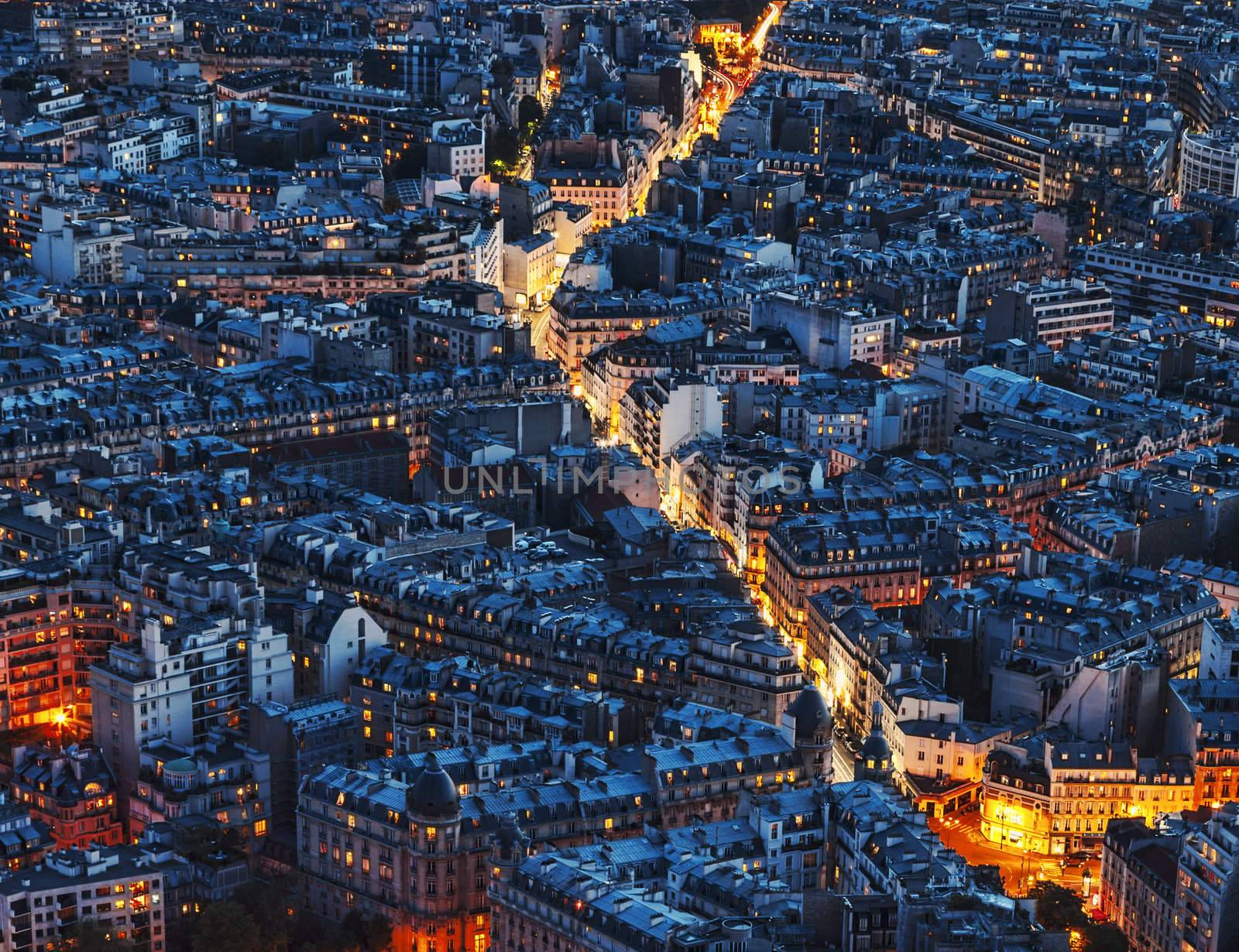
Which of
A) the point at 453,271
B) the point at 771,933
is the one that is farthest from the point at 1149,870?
the point at 453,271

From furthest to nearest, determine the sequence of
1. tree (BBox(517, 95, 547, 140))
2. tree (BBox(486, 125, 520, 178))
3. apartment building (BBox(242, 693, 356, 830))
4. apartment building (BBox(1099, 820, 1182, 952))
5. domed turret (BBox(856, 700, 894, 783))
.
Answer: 1. tree (BBox(517, 95, 547, 140))
2. tree (BBox(486, 125, 520, 178))
3. apartment building (BBox(242, 693, 356, 830))
4. domed turret (BBox(856, 700, 894, 783))
5. apartment building (BBox(1099, 820, 1182, 952))

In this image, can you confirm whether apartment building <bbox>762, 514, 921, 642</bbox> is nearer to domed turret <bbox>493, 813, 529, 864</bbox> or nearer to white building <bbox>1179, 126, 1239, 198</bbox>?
domed turret <bbox>493, 813, 529, 864</bbox>

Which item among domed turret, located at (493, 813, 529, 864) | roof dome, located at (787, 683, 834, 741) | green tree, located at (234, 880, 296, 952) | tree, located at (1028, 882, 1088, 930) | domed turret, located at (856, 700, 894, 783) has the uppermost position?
roof dome, located at (787, 683, 834, 741)

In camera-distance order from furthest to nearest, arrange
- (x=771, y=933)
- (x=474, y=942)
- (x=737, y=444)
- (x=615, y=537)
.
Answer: (x=737, y=444) → (x=615, y=537) → (x=474, y=942) → (x=771, y=933)

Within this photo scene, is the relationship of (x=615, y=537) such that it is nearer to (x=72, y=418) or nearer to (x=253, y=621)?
(x=253, y=621)

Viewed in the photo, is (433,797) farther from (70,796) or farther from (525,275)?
(525,275)

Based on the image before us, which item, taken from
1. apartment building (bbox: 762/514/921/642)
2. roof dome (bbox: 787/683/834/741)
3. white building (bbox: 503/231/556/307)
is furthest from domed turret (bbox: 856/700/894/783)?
white building (bbox: 503/231/556/307)

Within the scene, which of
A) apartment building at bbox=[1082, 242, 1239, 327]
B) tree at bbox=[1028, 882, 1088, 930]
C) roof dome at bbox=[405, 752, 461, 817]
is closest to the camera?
roof dome at bbox=[405, 752, 461, 817]
